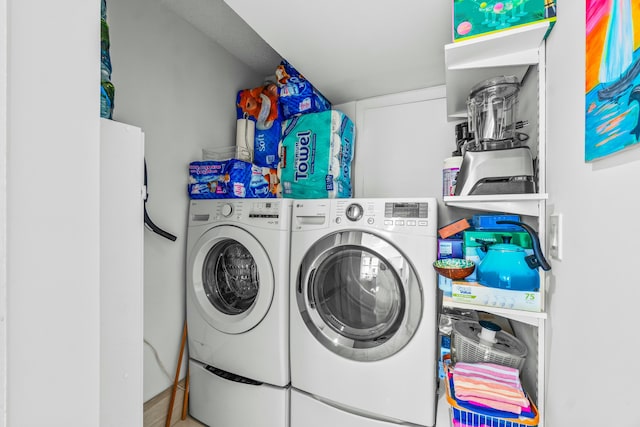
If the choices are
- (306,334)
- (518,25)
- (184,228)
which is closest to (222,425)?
(306,334)

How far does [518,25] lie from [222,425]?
2.20 metres

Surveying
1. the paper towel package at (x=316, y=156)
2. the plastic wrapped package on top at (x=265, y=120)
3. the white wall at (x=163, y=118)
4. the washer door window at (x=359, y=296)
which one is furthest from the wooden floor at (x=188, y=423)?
the plastic wrapped package on top at (x=265, y=120)

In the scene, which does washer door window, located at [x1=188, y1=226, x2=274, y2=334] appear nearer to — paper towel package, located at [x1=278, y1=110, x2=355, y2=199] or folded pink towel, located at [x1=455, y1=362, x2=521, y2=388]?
paper towel package, located at [x1=278, y1=110, x2=355, y2=199]

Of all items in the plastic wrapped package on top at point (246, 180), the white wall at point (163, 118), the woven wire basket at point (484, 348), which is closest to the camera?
the woven wire basket at point (484, 348)

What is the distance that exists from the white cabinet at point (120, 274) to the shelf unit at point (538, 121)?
95cm

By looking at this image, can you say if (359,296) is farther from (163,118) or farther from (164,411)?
(163,118)

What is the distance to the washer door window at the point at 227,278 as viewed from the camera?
151 cm

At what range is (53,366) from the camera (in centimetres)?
50

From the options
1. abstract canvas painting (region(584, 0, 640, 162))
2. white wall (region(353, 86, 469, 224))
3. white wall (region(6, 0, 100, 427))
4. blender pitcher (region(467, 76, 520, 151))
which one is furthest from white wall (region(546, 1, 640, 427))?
white wall (region(6, 0, 100, 427))

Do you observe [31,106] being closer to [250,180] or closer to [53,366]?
[53,366]

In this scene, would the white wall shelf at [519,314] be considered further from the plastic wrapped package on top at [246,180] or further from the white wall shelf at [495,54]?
the plastic wrapped package on top at [246,180]

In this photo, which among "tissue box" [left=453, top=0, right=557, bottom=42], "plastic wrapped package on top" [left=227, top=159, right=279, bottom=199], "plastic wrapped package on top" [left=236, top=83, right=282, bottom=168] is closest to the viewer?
"tissue box" [left=453, top=0, right=557, bottom=42]

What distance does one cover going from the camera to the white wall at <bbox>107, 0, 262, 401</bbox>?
1.43 metres

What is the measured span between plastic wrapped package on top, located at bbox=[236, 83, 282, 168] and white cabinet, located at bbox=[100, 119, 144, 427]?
4.08 ft
